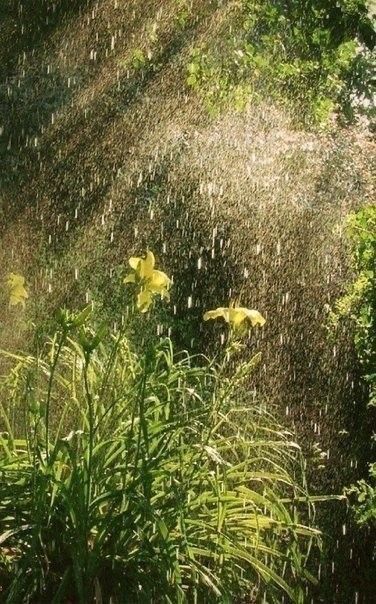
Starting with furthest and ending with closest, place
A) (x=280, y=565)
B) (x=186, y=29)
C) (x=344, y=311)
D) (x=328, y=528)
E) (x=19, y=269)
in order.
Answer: (x=186, y=29) → (x=19, y=269) → (x=344, y=311) → (x=328, y=528) → (x=280, y=565)

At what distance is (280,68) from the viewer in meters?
5.32

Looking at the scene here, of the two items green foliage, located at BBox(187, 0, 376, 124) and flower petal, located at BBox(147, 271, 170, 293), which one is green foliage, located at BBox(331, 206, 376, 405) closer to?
flower petal, located at BBox(147, 271, 170, 293)

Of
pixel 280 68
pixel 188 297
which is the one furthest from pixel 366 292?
pixel 280 68

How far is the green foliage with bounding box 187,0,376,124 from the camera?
5.25 m

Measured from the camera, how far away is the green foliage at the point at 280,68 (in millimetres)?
5246

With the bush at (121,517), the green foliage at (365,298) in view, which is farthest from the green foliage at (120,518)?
the green foliage at (365,298)

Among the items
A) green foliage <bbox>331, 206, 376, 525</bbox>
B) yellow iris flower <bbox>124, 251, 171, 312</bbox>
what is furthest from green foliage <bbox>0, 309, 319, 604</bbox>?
green foliage <bbox>331, 206, 376, 525</bbox>

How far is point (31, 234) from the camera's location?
514cm

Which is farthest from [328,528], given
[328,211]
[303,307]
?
[328,211]

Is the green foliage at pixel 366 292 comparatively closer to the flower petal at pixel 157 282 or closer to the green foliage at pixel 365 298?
the green foliage at pixel 365 298

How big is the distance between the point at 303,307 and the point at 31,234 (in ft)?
5.87

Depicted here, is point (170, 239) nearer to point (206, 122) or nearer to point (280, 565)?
point (206, 122)

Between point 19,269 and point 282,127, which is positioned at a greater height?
point 282,127

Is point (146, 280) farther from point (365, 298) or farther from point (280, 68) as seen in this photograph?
point (280, 68)
